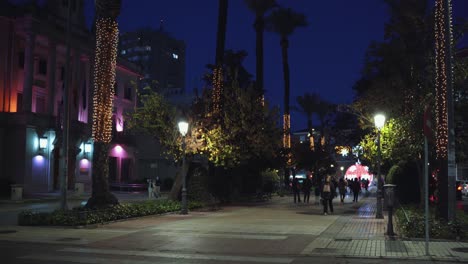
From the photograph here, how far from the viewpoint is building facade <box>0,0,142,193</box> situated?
3812cm

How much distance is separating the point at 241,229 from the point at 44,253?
7.13 m

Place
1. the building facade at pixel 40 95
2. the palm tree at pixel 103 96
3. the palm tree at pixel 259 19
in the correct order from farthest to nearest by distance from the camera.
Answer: the palm tree at pixel 259 19, the building facade at pixel 40 95, the palm tree at pixel 103 96

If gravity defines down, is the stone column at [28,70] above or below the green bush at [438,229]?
above

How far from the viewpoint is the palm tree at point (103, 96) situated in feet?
68.6

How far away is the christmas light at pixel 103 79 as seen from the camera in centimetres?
2095

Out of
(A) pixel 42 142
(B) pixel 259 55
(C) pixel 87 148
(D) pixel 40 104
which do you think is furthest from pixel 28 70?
(B) pixel 259 55

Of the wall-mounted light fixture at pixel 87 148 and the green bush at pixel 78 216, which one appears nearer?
the green bush at pixel 78 216

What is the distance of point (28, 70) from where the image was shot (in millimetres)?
38656

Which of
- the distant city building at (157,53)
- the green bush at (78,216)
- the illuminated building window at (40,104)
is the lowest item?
the green bush at (78,216)

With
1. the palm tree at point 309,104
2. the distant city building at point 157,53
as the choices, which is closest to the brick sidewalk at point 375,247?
the palm tree at point 309,104

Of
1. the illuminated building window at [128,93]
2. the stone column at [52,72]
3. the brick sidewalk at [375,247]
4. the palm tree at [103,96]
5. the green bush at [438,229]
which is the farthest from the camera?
the illuminated building window at [128,93]

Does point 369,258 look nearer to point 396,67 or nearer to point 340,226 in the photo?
point 340,226

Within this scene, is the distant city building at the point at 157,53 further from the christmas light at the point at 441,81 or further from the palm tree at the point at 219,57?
the christmas light at the point at 441,81

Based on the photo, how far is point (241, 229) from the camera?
18.0m
